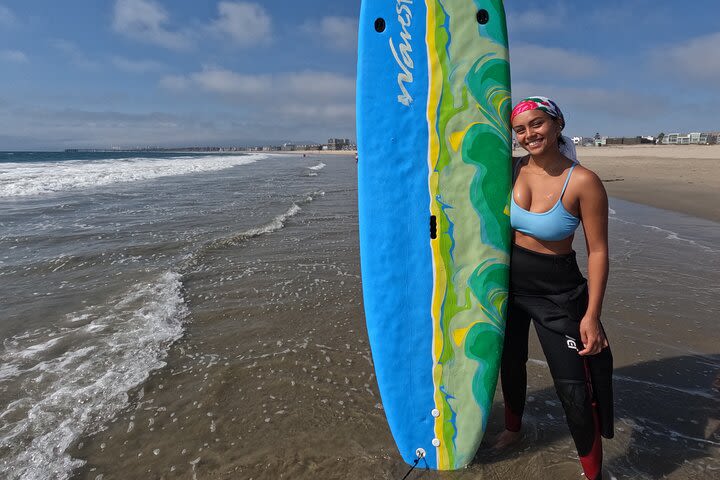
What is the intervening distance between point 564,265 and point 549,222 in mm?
Answer: 202

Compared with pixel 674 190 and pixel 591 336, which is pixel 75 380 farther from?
pixel 674 190

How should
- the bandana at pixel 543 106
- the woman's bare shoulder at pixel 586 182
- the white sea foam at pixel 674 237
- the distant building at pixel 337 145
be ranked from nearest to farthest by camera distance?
the woman's bare shoulder at pixel 586 182, the bandana at pixel 543 106, the white sea foam at pixel 674 237, the distant building at pixel 337 145

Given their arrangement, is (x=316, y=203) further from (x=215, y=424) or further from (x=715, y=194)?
(x=715, y=194)

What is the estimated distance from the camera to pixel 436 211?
2.05 meters

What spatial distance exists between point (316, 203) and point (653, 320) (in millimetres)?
8650

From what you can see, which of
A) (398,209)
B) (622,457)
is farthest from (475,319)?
(622,457)

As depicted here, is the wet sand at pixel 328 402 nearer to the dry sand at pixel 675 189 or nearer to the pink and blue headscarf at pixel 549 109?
the pink and blue headscarf at pixel 549 109

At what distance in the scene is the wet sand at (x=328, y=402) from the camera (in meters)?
2.10

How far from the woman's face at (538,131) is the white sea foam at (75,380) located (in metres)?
2.74

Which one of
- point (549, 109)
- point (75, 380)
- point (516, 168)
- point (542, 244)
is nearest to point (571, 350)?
point (542, 244)

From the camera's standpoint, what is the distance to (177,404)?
8.54 feet

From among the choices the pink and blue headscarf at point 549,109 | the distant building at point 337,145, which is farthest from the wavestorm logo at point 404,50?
the distant building at point 337,145

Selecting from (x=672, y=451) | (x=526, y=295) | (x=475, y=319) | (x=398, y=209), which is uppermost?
(x=398, y=209)

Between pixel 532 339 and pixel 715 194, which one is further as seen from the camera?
pixel 715 194
